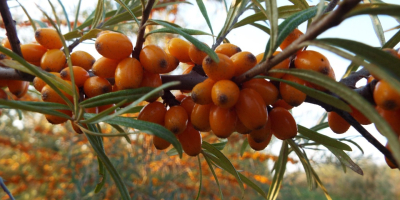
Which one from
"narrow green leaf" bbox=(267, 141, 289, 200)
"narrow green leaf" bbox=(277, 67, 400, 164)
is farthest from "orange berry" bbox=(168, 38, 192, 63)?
"narrow green leaf" bbox=(267, 141, 289, 200)

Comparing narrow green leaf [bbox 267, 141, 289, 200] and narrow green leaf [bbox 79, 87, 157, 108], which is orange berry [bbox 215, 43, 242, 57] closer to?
narrow green leaf [bbox 79, 87, 157, 108]

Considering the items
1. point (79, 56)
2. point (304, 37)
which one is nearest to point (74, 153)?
point (79, 56)

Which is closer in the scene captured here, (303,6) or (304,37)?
(304,37)

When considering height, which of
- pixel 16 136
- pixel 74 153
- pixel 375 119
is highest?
pixel 375 119

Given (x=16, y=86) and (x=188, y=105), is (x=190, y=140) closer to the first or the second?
(x=188, y=105)

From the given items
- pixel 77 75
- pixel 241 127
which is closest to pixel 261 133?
pixel 241 127

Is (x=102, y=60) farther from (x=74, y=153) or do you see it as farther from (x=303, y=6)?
(x=74, y=153)

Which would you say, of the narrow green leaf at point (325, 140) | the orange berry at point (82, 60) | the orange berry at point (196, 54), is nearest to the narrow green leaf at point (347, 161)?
the narrow green leaf at point (325, 140)

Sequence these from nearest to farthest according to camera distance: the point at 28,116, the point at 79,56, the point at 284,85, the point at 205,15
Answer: the point at 284,85 < the point at 79,56 < the point at 205,15 < the point at 28,116

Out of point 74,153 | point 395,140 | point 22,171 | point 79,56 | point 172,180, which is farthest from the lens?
point 22,171
